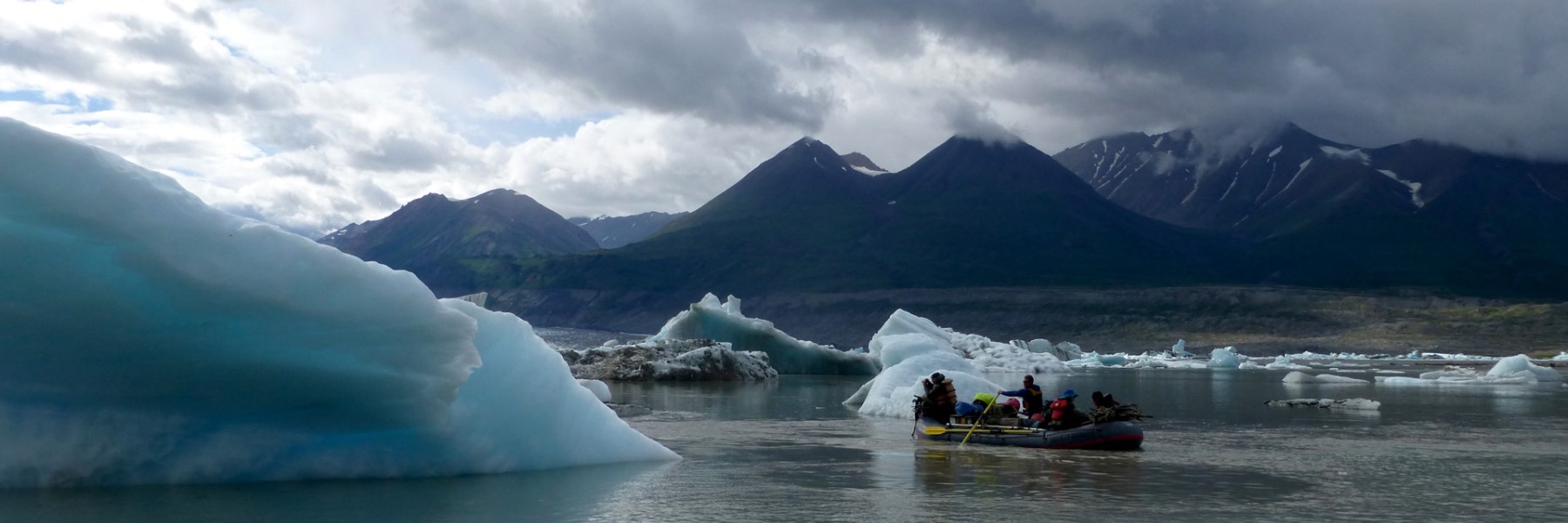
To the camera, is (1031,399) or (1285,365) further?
(1285,365)

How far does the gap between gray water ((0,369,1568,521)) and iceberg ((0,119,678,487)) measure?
474mm

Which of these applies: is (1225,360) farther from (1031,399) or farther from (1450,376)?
(1031,399)

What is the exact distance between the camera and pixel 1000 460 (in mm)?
21641

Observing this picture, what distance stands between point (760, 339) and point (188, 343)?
4886cm

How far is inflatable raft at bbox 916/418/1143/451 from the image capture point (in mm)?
23344

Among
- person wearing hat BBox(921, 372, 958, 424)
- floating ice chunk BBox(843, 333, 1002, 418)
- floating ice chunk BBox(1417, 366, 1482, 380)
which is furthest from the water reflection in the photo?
floating ice chunk BBox(1417, 366, 1482, 380)

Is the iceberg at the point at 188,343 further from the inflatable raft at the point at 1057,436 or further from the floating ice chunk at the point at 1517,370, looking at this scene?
the floating ice chunk at the point at 1517,370

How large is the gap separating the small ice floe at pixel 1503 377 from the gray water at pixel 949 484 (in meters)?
26.8

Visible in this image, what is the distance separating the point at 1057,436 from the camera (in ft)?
77.9

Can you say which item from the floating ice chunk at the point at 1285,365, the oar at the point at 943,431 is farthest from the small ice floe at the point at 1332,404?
the floating ice chunk at the point at 1285,365

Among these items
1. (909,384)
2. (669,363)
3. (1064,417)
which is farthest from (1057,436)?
(669,363)

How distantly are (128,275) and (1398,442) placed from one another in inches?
920

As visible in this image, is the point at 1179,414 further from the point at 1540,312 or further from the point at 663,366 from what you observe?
the point at 1540,312

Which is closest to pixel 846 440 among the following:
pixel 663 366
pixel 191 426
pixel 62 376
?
pixel 191 426
